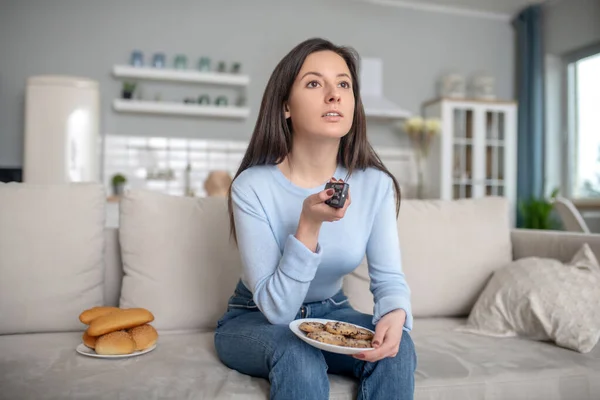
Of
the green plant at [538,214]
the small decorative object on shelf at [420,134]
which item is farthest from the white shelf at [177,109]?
the green plant at [538,214]

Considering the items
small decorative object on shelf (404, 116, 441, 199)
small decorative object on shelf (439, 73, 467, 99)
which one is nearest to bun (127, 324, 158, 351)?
small decorative object on shelf (404, 116, 441, 199)

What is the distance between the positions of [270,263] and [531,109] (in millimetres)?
4695

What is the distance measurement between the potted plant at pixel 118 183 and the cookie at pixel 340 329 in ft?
11.8

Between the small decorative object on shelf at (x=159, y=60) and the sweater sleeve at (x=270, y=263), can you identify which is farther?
the small decorative object on shelf at (x=159, y=60)

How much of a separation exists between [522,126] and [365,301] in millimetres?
4235

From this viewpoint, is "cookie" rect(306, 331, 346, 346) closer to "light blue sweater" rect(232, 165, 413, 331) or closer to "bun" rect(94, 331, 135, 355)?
"light blue sweater" rect(232, 165, 413, 331)

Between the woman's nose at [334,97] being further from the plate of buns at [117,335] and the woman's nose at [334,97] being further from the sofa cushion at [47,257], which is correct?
the sofa cushion at [47,257]

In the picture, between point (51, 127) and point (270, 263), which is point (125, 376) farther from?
point (51, 127)

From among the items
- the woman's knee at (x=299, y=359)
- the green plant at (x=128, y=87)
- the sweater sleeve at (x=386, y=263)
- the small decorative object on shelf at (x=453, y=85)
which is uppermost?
the small decorative object on shelf at (x=453, y=85)

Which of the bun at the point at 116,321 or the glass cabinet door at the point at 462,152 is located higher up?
the glass cabinet door at the point at 462,152

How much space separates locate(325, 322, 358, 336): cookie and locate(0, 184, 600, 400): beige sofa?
0.47 ft

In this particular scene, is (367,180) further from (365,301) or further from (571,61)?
(571,61)

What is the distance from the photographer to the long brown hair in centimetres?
130

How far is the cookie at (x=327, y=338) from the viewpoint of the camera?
991mm
